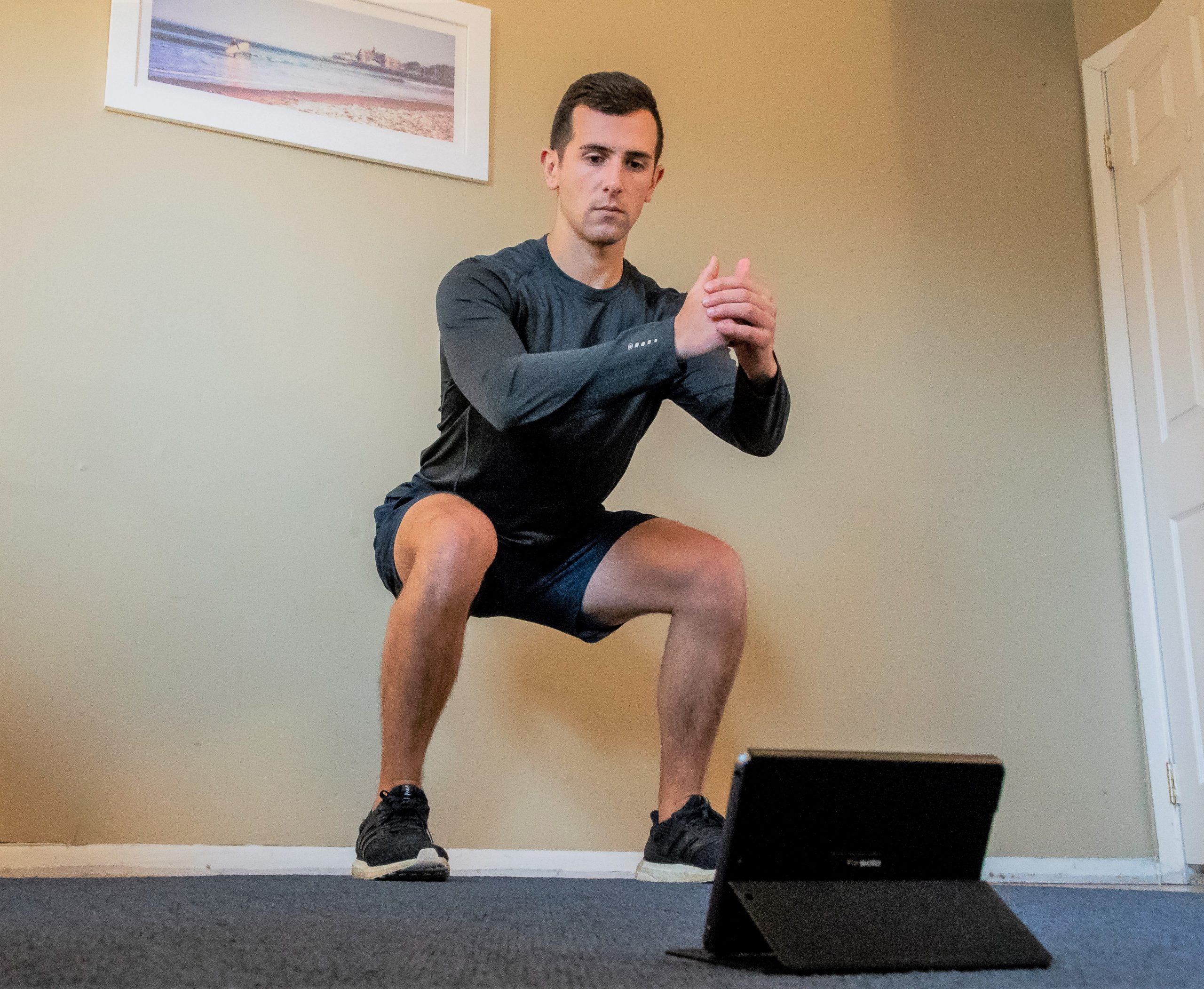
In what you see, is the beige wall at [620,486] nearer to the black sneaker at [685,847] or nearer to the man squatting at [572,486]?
the man squatting at [572,486]

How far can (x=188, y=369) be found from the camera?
6.78ft

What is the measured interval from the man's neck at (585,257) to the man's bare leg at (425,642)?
50 cm

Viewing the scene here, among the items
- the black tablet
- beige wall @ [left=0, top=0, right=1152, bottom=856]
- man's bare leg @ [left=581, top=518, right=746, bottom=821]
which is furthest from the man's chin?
the black tablet

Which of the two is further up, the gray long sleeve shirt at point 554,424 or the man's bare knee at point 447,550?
the gray long sleeve shirt at point 554,424

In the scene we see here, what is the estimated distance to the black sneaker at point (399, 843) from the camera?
136 cm

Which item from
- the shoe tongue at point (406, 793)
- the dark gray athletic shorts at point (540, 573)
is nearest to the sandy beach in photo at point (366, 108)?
the dark gray athletic shorts at point (540, 573)

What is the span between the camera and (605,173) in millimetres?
1751

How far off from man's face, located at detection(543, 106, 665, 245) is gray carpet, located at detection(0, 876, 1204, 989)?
3.36ft

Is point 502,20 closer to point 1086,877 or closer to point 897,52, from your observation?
point 897,52

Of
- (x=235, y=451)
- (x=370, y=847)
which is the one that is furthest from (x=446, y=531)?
(x=235, y=451)

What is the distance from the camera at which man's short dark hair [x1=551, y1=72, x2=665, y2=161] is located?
1.80m

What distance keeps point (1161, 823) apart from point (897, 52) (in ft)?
6.49

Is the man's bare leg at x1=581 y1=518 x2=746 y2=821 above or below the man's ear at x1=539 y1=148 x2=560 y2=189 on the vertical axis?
below

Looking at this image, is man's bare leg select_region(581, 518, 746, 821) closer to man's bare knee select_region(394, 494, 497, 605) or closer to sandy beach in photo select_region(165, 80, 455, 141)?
man's bare knee select_region(394, 494, 497, 605)
